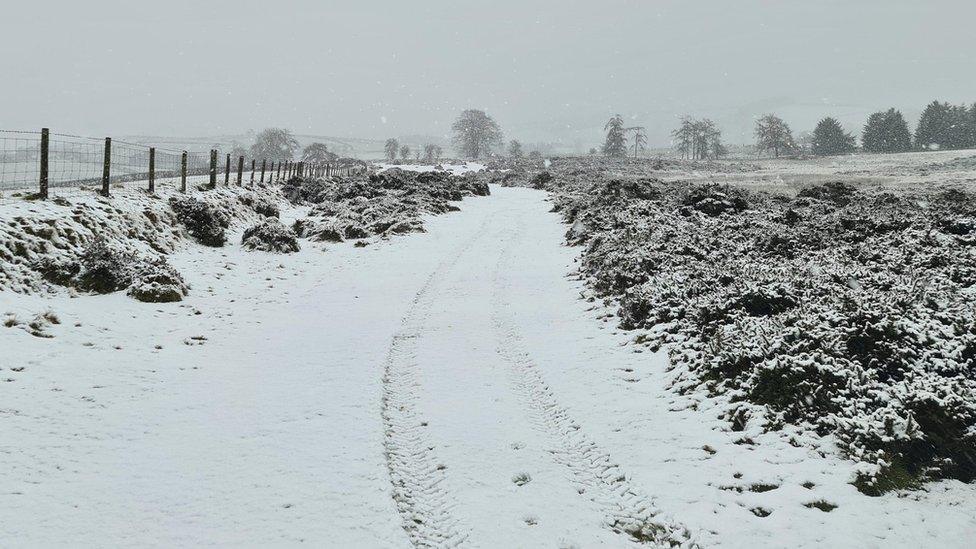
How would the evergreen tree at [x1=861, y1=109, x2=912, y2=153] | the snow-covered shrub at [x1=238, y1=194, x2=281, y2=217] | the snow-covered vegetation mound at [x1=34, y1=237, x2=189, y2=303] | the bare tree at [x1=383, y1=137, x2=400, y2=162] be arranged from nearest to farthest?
the snow-covered vegetation mound at [x1=34, y1=237, x2=189, y2=303], the snow-covered shrub at [x1=238, y1=194, x2=281, y2=217], the evergreen tree at [x1=861, y1=109, x2=912, y2=153], the bare tree at [x1=383, y1=137, x2=400, y2=162]

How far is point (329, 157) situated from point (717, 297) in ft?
328

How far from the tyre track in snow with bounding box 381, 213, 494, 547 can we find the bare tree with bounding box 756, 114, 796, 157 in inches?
4599

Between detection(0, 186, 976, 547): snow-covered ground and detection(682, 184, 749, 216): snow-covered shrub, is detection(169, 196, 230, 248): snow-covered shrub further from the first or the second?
detection(682, 184, 749, 216): snow-covered shrub

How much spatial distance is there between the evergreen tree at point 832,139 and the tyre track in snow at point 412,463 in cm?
10846

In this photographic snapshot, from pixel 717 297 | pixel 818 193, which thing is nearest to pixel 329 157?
pixel 818 193

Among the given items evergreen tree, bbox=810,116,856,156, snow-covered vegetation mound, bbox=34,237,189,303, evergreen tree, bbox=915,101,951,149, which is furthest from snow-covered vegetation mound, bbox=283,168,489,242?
evergreen tree, bbox=915,101,951,149

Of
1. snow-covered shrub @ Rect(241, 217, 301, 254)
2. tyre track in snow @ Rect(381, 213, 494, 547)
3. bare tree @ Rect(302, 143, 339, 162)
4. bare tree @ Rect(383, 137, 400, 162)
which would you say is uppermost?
bare tree @ Rect(383, 137, 400, 162)

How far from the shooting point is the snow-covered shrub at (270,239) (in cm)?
1442

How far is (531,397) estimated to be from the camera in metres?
6.23

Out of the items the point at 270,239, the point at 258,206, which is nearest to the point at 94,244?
the point at 270,239

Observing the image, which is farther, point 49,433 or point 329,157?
point 329,157

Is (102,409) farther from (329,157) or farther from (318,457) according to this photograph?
(329,157)

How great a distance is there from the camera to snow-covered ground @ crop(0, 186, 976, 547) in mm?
3840

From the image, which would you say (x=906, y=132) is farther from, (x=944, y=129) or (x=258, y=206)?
(x=258, y=206)
